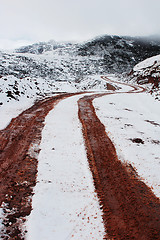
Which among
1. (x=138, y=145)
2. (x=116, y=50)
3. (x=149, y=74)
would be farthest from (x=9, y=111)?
(x=116, y=50)

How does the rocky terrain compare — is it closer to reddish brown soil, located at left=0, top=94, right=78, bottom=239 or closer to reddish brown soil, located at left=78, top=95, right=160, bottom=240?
reddish brown soil, located at left=0, top=94, right=78, bottom=239

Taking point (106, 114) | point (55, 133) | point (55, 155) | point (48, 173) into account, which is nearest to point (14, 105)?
point (55, 133)

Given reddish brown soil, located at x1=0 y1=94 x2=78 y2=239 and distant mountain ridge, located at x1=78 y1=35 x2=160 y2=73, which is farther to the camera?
distant mountain ridge, located at x1=78 y1=35 x2=160 y2=73

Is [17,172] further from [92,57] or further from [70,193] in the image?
[92,57]

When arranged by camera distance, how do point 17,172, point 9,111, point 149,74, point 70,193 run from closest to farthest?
point 70,193
point 17,172
point 9,111
point 149,74

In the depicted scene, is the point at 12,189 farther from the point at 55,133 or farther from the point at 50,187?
the point at 55,133

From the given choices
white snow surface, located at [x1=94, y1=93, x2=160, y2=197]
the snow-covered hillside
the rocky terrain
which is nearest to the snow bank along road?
white snow surface, located at [x1=94, y1=93, x2=160, y2=197]

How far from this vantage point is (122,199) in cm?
339

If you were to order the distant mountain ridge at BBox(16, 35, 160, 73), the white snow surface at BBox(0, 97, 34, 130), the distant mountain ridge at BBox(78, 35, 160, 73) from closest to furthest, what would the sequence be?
the white snow surface at BBox(0, 97, 34, 130) < the distant mountain ridge at BBox(16, 35, 160, 73) < the distant mountain ridge at BBox(78, 35, 160, 73)

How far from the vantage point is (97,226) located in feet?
9.07

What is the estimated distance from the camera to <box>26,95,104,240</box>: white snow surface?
8.70ft

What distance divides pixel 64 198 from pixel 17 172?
159 cm

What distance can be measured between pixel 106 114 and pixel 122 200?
283 inches

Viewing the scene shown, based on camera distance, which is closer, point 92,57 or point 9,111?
point 9,111
